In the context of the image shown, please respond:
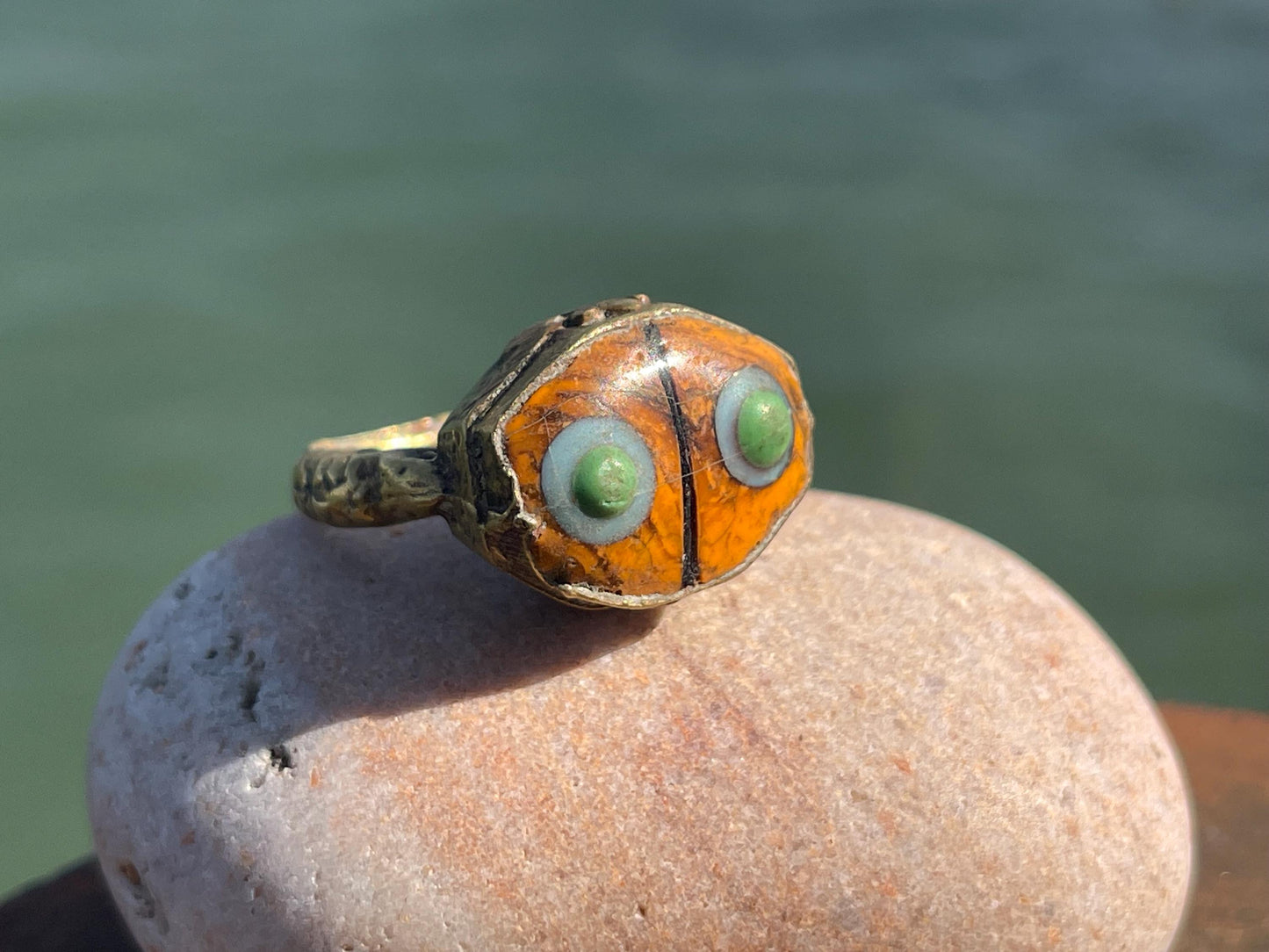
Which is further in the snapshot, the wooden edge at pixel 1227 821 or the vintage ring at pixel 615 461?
the wooden edge at pixel 1227 821

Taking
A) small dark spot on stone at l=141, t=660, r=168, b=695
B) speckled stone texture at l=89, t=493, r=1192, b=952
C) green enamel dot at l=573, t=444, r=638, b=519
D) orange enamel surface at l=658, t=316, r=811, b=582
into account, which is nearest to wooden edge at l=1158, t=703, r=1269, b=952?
speckled stone texture at l=89, t=493, r=1192, b=952

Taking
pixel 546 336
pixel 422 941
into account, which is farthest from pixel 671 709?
pixel 546 336

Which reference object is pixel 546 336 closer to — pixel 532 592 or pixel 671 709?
pixel 532 592

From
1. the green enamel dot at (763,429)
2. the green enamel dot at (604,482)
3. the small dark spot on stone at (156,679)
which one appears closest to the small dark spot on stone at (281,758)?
the small dark spot on stone at (156,679)

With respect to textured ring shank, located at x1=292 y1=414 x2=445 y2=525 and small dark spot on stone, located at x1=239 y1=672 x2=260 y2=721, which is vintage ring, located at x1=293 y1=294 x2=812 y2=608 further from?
small dark spot on stone, located at x1=239 y1=672 x2=260 y2=721

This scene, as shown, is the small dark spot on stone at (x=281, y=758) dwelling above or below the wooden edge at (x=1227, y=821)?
above

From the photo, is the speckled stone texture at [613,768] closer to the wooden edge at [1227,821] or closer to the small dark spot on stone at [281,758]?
the small dark spot on stone at [281,758]

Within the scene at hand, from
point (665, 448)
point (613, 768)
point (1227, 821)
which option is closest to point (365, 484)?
point (665, 448)
